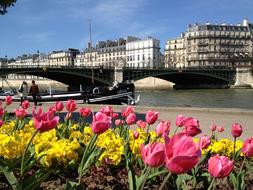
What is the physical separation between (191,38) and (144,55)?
21684 mm

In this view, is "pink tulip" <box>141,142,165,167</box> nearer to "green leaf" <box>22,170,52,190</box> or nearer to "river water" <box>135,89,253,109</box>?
"green leaf" <box>22,170,52,190</box>

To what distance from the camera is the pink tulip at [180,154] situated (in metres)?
1.48

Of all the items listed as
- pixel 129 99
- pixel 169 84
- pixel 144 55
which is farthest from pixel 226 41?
pixel 129 99

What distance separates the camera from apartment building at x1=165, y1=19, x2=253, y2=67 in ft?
460

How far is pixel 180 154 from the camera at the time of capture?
58.5 inches

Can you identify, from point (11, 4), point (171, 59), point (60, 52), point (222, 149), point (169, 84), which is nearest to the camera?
point (222, 149)

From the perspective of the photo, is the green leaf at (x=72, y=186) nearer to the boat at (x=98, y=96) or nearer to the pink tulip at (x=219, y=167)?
the pink tulip at (x=219, y=167)

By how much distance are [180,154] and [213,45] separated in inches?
5689

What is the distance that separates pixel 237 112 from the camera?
47.8 ft

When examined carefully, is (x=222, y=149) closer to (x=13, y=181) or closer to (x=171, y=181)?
(x=171, y=181)

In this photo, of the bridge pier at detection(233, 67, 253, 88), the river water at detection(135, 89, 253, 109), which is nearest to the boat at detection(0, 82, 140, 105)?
the river water at detection(135, 89, 253, 109)

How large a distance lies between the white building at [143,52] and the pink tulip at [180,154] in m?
153

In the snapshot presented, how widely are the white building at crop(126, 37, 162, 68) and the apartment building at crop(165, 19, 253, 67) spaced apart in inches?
297

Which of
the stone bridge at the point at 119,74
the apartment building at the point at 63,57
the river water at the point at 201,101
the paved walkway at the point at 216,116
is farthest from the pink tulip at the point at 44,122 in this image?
the apartment building at the point at 63,57
